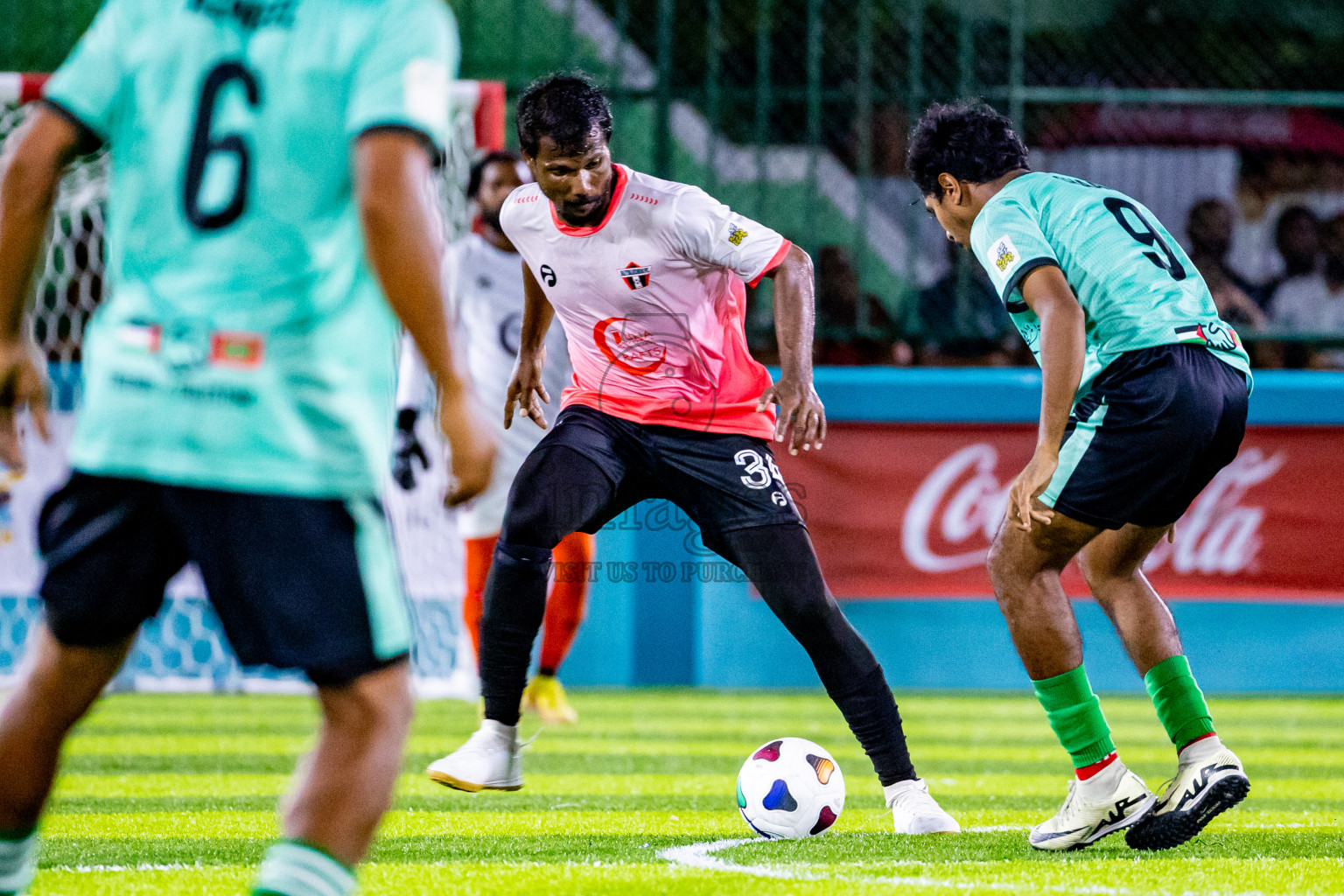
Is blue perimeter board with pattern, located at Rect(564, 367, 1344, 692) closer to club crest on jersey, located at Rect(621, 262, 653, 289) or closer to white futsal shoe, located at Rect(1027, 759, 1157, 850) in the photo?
club crest on jersey, located at Rect(621, 262, 653, 289)

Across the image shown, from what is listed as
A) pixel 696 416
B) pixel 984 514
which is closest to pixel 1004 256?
pixel 696 416

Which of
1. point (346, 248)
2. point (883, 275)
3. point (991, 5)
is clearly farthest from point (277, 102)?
point (991, 5)

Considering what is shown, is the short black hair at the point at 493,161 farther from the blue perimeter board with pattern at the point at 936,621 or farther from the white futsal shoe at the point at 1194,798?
the white futsal shoe at the point at 1194,798

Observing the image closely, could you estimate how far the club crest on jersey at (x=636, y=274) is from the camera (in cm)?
484

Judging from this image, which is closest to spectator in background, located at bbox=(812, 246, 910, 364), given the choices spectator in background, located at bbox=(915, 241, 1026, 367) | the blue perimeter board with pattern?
spectator in background, located at bbox=(915, 241, 1026, 367)

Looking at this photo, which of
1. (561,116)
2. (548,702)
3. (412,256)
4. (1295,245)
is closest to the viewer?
(412,256)

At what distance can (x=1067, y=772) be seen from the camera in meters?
6.32

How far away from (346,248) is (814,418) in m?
2.10

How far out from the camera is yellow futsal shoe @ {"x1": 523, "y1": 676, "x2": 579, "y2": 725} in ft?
24.9

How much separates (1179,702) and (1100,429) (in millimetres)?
770

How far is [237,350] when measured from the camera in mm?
2369

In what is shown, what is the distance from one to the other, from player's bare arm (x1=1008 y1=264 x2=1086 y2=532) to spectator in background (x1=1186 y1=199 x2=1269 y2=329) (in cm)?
711

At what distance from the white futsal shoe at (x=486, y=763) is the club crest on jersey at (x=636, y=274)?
1.32 metres

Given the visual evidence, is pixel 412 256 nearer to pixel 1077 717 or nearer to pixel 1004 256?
pixel 1004 256
